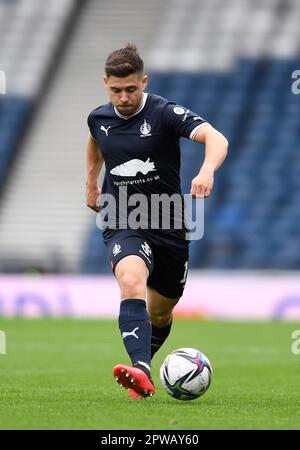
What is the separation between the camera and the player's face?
6680 mm

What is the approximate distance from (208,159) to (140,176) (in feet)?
2.44

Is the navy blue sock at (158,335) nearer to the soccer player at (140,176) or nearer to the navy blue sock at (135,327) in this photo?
the soccer player at (140,176)

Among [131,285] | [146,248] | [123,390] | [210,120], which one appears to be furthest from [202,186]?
[210,120]

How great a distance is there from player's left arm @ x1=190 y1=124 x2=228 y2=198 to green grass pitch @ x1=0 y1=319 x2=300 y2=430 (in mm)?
1241

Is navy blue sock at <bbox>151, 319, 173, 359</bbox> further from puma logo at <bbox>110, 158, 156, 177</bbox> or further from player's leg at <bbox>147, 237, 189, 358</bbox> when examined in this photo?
puma logo at <bbox>110, 158, 156, 177</bbox>

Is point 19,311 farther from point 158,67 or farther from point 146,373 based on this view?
point 146,373

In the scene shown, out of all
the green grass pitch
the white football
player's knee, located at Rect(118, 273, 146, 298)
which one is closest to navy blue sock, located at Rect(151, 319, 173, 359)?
the green grass pitch

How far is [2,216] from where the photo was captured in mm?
23359

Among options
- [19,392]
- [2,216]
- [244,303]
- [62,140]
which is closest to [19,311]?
[244,303]

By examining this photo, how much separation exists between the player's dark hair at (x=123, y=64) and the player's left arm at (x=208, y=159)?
56 centimetres

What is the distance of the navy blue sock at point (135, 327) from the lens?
6.50 m

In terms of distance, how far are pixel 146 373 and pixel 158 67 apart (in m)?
18.7

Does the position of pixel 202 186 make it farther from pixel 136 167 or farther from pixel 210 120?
pixel 210 120
